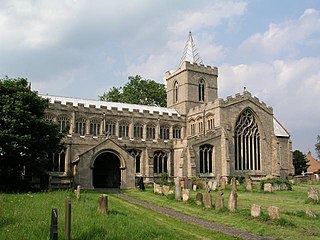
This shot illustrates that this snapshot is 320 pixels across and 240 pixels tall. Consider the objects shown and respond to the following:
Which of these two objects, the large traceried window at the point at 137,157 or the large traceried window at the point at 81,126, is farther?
the large traceried window at the point at 81,126

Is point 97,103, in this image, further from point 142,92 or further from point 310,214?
point 310,214

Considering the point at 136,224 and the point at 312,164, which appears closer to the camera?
the point at 136,224

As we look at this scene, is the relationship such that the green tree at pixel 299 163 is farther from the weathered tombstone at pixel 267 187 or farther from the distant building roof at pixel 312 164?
the weathered tombstone at pixel 267 187

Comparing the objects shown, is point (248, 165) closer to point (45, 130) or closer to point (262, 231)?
point (45, 130)

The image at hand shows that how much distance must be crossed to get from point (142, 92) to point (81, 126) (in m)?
21.4

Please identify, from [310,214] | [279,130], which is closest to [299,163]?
[279,130]

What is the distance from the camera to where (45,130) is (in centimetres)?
2594

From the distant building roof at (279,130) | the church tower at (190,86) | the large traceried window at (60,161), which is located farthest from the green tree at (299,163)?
the large traceried window at (60,161)

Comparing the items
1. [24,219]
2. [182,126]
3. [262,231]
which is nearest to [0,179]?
[24,219]

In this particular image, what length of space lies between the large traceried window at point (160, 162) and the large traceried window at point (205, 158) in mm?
3540

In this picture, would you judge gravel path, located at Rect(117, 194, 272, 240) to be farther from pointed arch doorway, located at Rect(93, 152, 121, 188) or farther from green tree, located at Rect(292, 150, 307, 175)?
green tree, located at Rect(292, 150, 307, 175)

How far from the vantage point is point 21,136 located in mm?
24109

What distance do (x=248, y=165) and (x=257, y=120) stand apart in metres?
5.22

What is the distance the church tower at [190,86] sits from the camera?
156 feet
